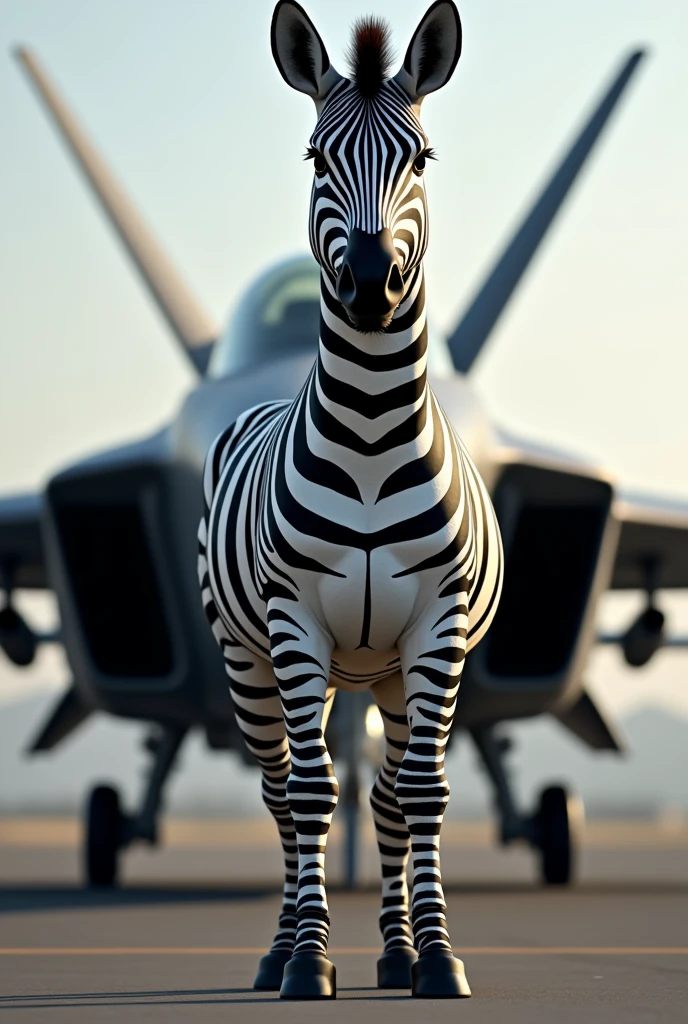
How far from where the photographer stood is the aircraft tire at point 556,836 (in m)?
13.1

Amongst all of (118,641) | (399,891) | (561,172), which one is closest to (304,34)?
(399,891)

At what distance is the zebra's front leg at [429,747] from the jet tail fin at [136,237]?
7341 millimetres

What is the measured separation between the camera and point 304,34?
5.43m

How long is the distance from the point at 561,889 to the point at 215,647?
3201 millimetres

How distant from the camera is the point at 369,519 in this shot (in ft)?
17.6

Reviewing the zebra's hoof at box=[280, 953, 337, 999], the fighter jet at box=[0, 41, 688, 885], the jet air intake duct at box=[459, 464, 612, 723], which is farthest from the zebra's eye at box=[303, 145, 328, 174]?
the jet air intake duct at box=[459, 464, 612, 723]

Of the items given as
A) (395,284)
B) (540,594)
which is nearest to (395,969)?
(395,284)

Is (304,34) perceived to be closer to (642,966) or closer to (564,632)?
(642,966)

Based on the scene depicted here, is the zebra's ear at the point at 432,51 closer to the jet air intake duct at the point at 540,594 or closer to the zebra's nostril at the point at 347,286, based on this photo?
the zebra's nostril at the point at 347,286

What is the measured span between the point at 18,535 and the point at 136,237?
235 centimetres

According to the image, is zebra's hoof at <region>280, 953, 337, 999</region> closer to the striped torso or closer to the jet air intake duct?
the striped torso

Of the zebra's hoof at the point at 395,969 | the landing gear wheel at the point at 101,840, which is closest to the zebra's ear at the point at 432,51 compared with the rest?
the zebra's hoof at the point at 395,969

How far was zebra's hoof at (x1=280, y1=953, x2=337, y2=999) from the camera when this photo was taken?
5.00 meters

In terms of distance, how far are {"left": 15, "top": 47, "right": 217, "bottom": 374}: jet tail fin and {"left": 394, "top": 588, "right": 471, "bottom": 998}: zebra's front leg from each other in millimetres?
7341
